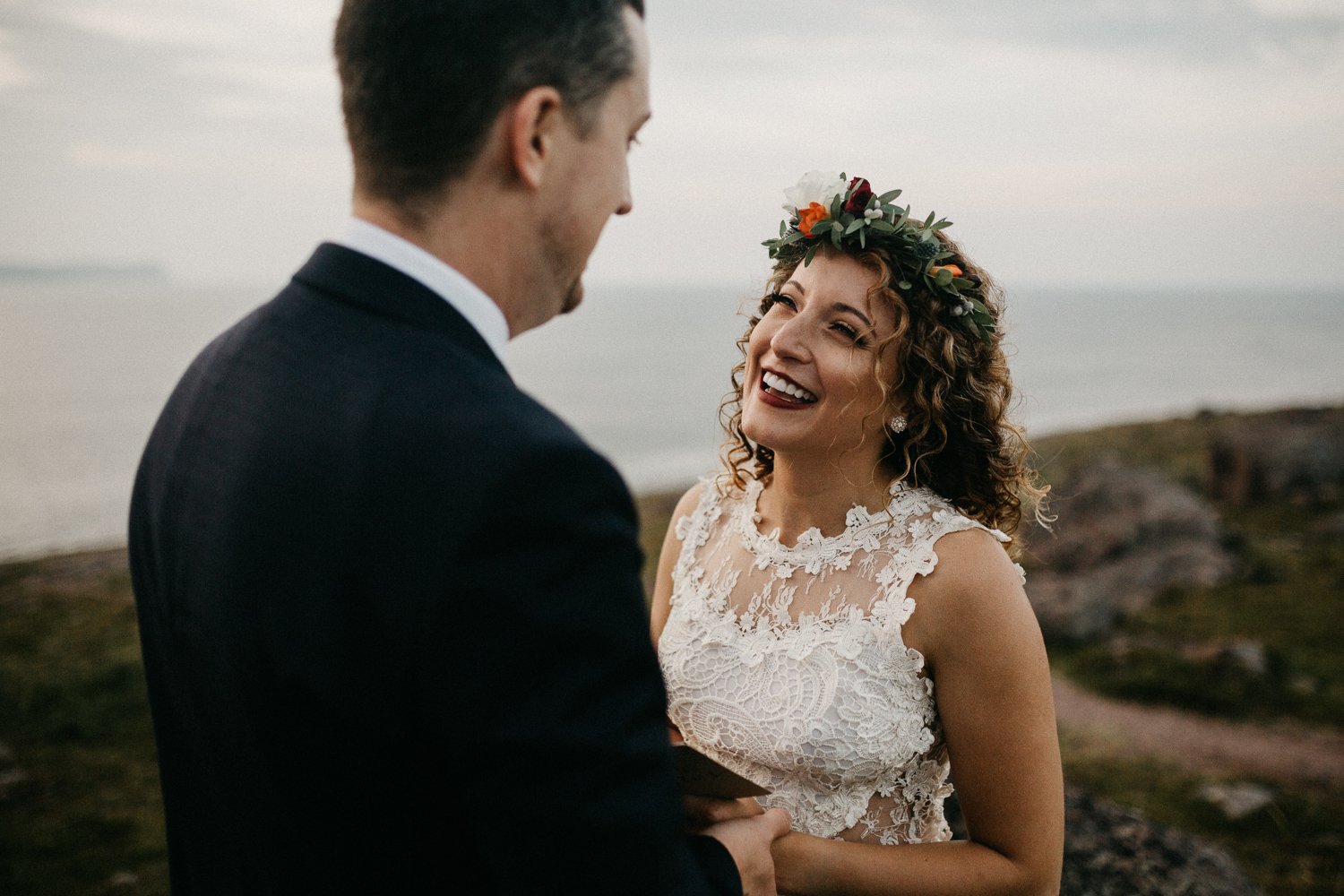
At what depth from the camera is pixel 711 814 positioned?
2.25 metres

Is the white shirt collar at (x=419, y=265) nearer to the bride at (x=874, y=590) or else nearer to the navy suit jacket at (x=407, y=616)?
the navy suit jacket at (x=407, y=616)

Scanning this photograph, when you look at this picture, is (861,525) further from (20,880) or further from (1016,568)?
(20,880)

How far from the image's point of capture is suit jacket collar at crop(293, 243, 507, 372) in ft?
4.81

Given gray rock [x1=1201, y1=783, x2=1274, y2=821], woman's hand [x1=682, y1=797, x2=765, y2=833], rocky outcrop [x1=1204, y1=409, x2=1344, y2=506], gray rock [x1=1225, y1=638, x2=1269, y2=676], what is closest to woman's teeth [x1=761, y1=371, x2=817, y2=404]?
woman's hand [x1=682, y1=797, x2=765, y2=833]

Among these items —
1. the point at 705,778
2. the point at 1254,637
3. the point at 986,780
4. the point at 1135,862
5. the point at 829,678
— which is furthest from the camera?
the point at 1254,637

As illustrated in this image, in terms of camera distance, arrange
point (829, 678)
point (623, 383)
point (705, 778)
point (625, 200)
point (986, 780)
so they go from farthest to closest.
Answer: point (623, 383), point (829, 678), point (986, 780), point (705, 778), point (625, 200)

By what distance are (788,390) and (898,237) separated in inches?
27.3

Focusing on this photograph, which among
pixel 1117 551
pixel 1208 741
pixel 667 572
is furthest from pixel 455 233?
pixel 1117 551

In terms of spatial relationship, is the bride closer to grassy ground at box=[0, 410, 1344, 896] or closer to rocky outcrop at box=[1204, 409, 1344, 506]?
grassy ground at box=[0, 410, 1344, 896]

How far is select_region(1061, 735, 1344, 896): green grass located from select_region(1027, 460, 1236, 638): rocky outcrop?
3176 millimetres

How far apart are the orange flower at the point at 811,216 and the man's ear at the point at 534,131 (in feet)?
6.83

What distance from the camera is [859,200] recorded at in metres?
3.41

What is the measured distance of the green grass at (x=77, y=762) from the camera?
20.9 ft

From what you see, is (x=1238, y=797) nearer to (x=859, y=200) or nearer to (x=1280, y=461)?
(x=859, y=200)
